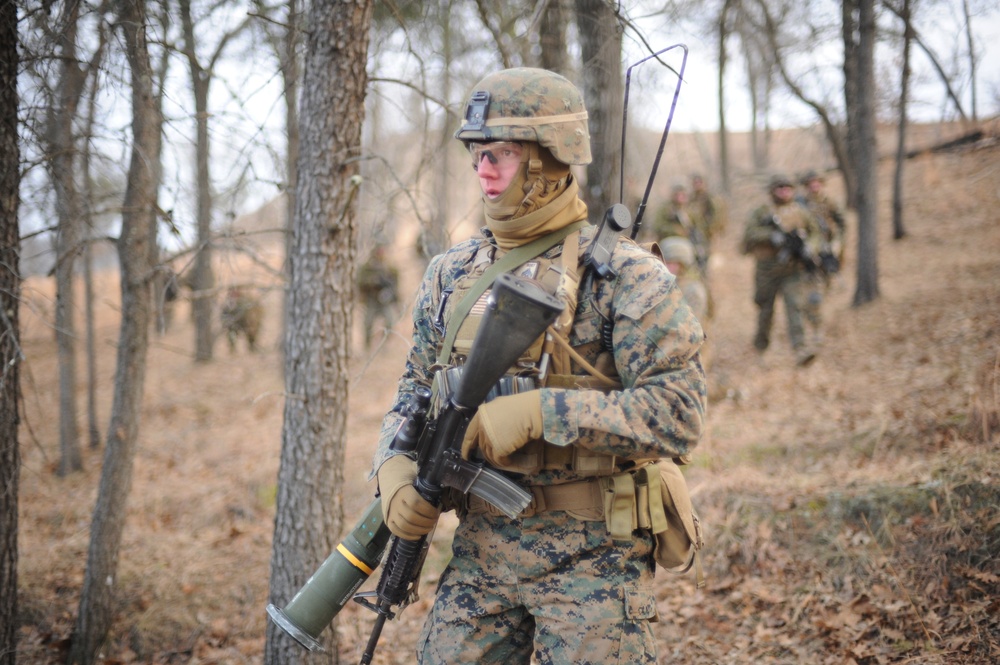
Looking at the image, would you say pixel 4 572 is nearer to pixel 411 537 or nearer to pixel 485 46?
pixel 411 537

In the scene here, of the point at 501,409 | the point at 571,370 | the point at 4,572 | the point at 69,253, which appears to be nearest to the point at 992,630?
the point at 571,370

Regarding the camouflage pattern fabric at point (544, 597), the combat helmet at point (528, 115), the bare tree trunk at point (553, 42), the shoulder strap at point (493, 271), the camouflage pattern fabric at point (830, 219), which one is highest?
the bare tree trunk at point (553, 42)

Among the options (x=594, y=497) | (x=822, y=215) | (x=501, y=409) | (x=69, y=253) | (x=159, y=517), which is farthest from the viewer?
(x=822, y=215)

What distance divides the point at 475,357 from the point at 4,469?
3049 millimetres

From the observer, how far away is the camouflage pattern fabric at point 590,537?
204 cm

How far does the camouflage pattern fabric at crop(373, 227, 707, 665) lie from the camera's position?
2.04 metres

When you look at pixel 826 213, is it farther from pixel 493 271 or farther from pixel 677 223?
pixel 493 271

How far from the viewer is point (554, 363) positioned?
2.25m

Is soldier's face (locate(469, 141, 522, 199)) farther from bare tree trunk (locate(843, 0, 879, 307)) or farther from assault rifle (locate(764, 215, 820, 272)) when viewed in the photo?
bare tree trunk (locate(843, 0, 879, 307))

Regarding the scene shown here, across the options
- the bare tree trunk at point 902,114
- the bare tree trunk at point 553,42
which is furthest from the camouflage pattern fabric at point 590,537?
the bare tree trunk at point 902,114

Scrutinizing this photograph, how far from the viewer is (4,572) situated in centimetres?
376

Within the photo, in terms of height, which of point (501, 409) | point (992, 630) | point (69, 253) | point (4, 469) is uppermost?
point (69, 253)

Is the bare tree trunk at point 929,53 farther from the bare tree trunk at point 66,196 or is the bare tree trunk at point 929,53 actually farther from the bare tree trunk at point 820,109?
the bare tree trunk at point 66,196

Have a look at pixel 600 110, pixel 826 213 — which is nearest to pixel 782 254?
pixel 826 213
